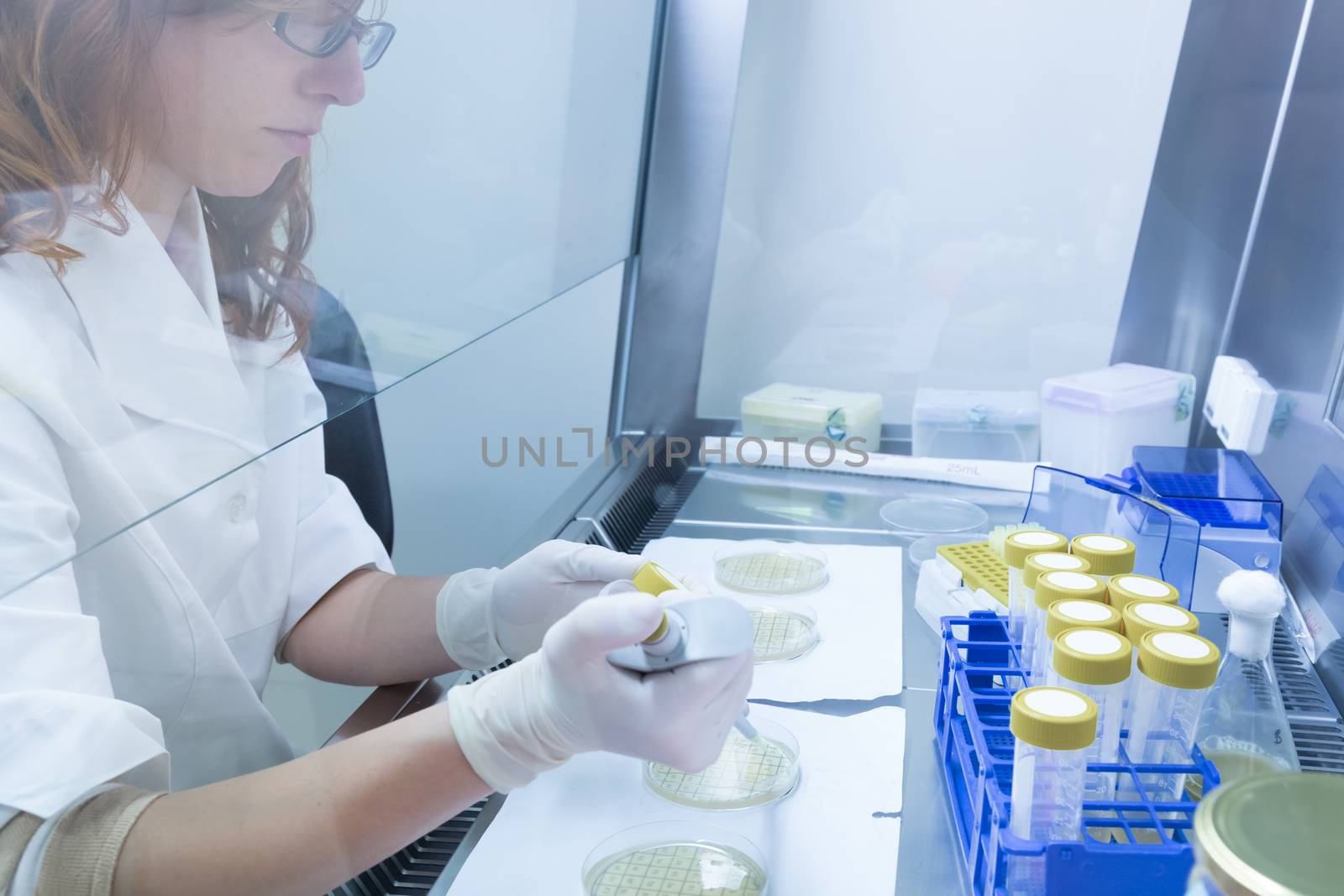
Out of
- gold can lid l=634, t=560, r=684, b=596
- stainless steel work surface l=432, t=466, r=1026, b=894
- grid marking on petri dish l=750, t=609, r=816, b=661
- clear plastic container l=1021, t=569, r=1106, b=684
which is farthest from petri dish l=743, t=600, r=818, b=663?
clear plastic container l=1021, t=569, r=1106, b=684

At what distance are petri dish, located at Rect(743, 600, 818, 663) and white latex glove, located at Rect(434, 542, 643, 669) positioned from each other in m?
0.20

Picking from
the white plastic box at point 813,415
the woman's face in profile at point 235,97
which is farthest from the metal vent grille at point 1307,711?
the woman's face in profile at point 235,97

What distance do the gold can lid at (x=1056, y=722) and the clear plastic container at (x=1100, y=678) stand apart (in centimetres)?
3

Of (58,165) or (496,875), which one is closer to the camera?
(58,165)

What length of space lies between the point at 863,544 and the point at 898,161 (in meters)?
0.84

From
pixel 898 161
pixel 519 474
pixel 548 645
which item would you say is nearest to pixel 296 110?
pixel 548 645

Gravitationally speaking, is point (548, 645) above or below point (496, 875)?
above

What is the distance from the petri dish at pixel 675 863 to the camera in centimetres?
84

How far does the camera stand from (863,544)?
1.67 metres

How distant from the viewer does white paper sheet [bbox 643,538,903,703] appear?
47.2 inches

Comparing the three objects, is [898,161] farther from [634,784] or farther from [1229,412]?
[634,784]

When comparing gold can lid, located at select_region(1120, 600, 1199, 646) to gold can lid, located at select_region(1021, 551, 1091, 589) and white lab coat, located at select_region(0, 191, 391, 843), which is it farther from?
white lab coat, located at select_region(0, 191, 391, 843)

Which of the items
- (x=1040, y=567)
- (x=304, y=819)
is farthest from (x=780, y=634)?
(x=304, y=819)

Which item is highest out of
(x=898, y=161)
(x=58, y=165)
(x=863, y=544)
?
(x=898, y=161)
